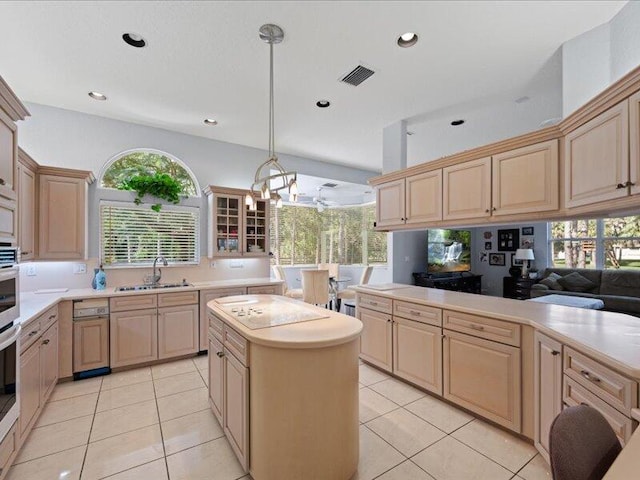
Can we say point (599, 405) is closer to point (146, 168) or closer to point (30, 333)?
point (30, 333)

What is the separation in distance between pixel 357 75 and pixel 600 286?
631 cm

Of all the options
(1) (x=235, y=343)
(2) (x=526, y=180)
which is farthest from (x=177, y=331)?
(2) (x=526, y=180)

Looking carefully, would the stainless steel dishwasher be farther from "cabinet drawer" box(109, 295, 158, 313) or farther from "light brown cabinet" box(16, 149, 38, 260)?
"light brown cabinet" box(16, 149, 38, 260)

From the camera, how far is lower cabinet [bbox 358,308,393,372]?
3.14 metres

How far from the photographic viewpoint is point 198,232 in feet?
14.4

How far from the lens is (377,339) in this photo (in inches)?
129

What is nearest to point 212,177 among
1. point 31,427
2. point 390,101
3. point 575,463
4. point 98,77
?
point 98,77

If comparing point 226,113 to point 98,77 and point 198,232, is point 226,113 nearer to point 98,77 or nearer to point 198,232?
point 98,77

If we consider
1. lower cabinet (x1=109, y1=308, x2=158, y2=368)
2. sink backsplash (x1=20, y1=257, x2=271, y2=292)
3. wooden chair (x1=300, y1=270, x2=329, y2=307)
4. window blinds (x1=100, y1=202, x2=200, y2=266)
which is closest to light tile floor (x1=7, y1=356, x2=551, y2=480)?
lower cabinet (x1=109, y1=308, x2=158, y2=368)

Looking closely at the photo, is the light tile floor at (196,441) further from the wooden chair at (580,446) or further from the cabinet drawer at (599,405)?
the wooden chair at (580,446)

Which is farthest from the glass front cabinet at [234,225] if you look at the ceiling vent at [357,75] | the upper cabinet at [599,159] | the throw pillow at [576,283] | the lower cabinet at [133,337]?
the throw pillow at [576,283]

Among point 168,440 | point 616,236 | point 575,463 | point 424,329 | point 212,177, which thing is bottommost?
point 168,440

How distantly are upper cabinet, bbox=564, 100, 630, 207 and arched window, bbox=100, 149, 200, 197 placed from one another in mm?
4288

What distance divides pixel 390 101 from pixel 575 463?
3.37 m
